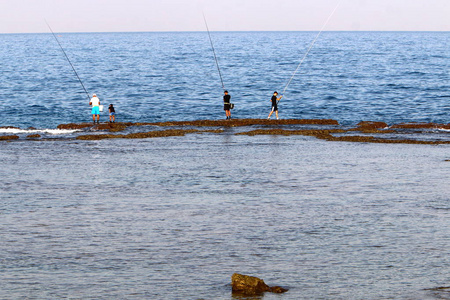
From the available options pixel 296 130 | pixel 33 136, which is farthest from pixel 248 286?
pixel 33 136

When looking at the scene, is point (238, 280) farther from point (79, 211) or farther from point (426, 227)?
point (79, 211)

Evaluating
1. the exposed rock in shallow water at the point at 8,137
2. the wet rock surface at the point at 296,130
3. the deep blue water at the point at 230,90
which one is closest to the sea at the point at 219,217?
the exposed rock in shallow water at the point at 8,137

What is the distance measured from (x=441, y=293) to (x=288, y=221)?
5022 millimetres

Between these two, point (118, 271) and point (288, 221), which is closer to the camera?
point (118, 271)

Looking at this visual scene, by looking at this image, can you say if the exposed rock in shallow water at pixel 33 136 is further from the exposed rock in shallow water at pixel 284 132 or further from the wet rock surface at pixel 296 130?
the exposed rock in shallow water at pixel 284 132

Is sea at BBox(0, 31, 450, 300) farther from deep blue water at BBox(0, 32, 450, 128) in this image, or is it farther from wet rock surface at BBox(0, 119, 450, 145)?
deep blue water at BBox(0, 32, 450, 128)

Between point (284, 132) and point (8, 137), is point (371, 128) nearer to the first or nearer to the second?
point (284, 132)

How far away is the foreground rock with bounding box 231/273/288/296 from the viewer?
33.9 ft

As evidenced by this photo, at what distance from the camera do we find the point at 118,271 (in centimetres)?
1154

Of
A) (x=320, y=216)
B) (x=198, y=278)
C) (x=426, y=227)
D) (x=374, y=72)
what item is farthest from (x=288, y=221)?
(x=374, y=72)

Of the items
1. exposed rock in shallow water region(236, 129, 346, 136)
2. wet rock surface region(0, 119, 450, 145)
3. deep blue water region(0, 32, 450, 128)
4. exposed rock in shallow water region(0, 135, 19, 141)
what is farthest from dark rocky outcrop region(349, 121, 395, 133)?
exposed rock in shallow water region(0, 135, 19, 141)

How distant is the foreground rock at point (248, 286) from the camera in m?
10.3

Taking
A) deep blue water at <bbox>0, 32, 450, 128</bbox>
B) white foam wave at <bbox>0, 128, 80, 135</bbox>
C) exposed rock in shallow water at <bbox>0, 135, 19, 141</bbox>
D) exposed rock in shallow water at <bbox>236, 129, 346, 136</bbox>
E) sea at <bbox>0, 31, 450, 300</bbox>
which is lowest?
sea at <bbox>0, 31, 450, 300</bbox>

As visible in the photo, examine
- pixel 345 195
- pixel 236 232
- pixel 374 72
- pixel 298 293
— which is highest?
pixel 374 72
